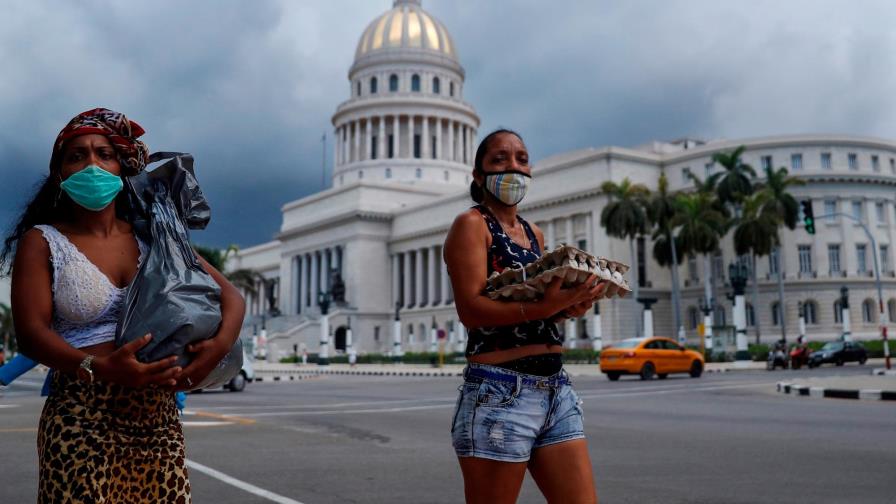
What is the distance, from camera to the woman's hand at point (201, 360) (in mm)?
Answer: 2781

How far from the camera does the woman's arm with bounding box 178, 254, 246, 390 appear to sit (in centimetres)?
279

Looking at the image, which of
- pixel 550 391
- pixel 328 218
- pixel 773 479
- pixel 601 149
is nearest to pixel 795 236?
pixel 601 149

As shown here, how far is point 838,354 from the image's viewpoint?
130 ft

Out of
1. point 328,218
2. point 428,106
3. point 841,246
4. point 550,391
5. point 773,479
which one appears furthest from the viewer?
point 428,106

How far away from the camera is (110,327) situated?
9.47ft

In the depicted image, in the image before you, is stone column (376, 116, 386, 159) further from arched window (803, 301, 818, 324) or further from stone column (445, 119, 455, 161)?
arched window (803, 301, 818, 324)

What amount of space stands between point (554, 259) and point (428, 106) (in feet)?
317

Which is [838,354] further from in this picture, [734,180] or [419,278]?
[419,278]

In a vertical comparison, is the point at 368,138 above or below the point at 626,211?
above

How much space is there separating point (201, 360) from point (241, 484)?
486 cm

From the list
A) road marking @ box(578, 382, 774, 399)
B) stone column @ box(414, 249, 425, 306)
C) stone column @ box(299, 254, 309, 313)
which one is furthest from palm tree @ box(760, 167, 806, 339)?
stone column @ box(299, 254, 309, 313)

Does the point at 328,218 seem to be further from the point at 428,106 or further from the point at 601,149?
the point at 601,149

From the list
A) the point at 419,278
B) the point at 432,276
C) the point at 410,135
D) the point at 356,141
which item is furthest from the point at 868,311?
the point at 356,141

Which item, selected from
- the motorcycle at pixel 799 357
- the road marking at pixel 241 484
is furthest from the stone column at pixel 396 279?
the road marking at pixel 241 484
